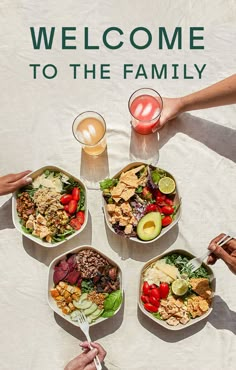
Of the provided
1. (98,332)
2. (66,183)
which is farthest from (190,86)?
(98,332)

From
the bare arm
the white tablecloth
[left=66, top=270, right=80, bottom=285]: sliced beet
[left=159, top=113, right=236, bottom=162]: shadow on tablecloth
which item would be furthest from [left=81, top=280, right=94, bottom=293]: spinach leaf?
the bare arm

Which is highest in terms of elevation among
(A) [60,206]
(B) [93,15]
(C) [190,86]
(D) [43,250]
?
(B) [93,15]

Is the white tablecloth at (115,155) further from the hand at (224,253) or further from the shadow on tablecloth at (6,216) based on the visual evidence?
the hand at (224,253)

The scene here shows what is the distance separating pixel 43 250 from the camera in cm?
252

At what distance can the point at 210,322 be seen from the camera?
98.6 inches

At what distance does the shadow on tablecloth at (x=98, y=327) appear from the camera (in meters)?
2.51

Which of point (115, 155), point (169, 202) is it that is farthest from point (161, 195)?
point (115, 155)

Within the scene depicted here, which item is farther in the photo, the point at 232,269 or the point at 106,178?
the point at 106,178

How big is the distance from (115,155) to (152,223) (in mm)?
351

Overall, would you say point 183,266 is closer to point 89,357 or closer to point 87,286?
point 87,286

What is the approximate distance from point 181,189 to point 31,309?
845 millimetres

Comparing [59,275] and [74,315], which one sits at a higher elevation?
[59,275]

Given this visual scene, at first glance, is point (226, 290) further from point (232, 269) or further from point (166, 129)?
point (166, 129)

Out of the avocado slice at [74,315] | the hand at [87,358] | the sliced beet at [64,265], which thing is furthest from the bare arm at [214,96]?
the hand at [87,358]
